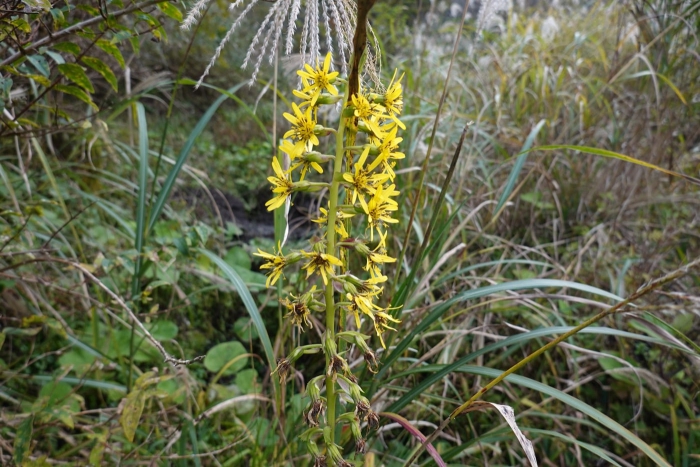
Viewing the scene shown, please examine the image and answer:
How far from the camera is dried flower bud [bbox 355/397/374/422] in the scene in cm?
104

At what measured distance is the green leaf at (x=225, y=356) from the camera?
201 centimetres

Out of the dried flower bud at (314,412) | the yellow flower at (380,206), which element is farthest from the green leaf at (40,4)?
the dried flower bud at (314,412)

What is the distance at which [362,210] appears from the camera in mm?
1071

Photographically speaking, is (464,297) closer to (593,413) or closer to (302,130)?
(593,413)

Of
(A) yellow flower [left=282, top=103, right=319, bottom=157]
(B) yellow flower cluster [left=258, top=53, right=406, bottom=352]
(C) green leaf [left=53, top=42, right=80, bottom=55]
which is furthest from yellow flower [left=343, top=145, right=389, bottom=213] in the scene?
(C) green leaf [left=53, top=42, right=80, bottom=55]

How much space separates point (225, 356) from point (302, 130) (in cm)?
128

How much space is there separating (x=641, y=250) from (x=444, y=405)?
1.44 metres

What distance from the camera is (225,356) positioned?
6.72 feet

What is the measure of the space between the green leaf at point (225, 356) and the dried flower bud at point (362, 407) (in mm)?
1066

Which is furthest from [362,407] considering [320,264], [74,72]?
[74,72]

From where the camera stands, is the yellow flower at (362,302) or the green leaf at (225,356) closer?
the yellow flower at (362,302)

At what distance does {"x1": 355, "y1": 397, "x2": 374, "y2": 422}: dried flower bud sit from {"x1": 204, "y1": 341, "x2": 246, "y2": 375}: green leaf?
1.07 metres

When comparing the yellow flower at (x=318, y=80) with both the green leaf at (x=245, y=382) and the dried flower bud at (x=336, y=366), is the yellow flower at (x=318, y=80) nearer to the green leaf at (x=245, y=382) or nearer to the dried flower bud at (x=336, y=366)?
the dried flower bud at (x=336, y=366)

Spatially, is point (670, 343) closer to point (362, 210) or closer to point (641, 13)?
point (362, 210)
